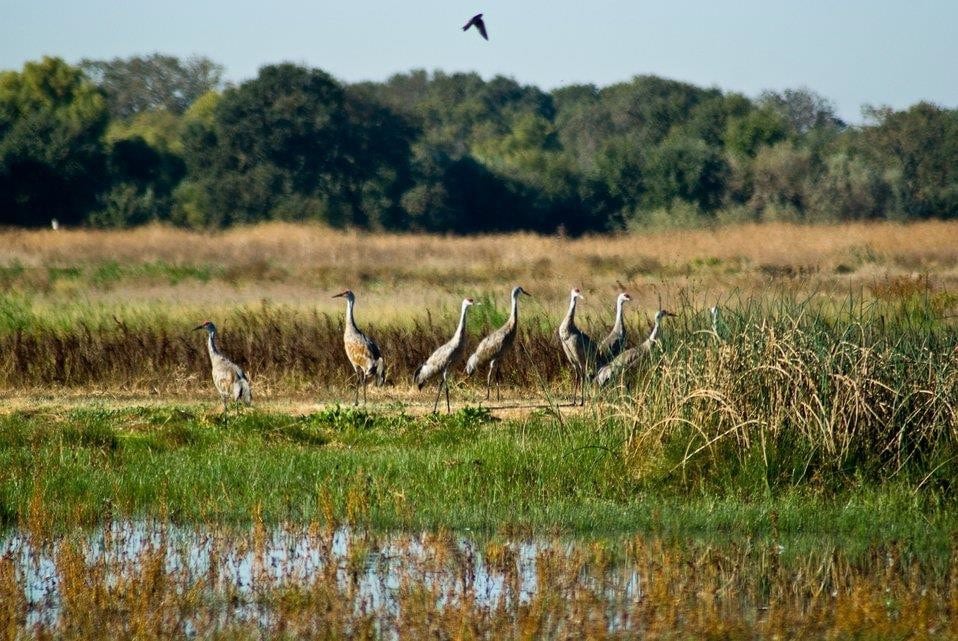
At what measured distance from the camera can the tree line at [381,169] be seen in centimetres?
3897

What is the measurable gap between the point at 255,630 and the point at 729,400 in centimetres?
447

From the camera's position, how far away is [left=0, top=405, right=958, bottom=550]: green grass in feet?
30.7

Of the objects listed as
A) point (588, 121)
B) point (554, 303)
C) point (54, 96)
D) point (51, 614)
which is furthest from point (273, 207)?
point (588, 121)

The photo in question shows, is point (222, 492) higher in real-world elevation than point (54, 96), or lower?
lower

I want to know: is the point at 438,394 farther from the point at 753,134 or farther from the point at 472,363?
the point at 753,134

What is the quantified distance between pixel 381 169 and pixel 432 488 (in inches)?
1461

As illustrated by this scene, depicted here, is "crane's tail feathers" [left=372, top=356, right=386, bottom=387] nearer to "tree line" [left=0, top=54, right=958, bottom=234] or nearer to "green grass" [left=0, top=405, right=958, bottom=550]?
"green grass" [left=0, top=405, right=958, bottom=550]

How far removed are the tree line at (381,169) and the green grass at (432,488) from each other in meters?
26.7

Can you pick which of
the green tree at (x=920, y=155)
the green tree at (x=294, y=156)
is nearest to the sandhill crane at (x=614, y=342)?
the green tree at (x=294, y=156)

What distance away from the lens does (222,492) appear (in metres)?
10.1

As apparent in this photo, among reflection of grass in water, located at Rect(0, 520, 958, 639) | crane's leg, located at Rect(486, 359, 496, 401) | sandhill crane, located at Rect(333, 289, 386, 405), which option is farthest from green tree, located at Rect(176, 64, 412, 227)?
reflection of grass in water, located at Rect(0, 520, 958, 639)

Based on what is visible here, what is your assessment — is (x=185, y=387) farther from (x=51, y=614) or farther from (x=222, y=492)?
(x=51, y=614)

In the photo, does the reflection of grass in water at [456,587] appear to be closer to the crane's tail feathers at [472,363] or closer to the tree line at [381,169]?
the crane's tail feathers at [472,363]

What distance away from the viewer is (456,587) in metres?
7.80
